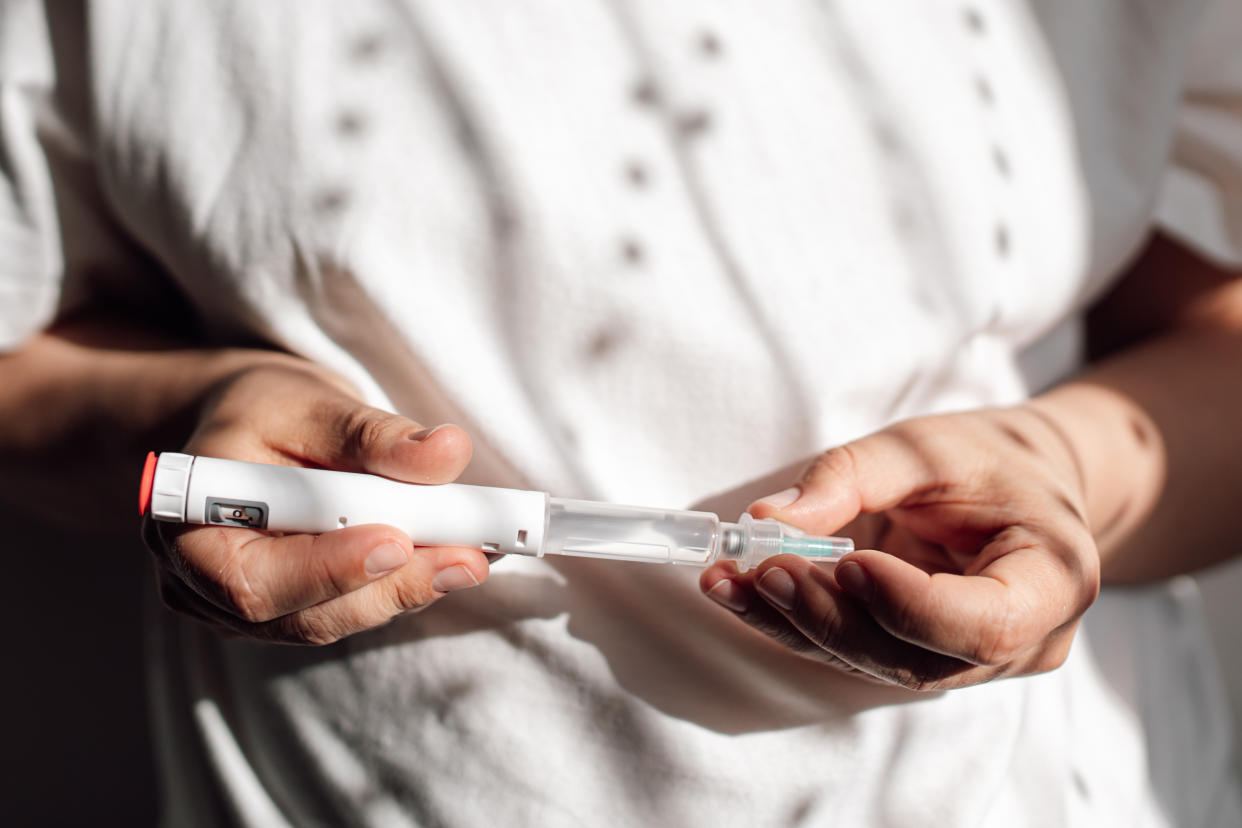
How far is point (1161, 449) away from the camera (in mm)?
515

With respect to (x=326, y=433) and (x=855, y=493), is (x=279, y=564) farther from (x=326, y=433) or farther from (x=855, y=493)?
(x=855, y=493)

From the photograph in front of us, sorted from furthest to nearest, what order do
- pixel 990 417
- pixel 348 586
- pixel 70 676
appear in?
1. pixel 70 676
2. pixel 990 417
3. pixel 348 586

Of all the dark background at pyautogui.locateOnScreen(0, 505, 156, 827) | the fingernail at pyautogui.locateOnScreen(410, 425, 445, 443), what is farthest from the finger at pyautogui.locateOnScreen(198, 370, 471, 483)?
the dark background at pyautogui.locateOnScreen(0, 505, 156, 827)

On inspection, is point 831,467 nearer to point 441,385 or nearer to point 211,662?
point 441,385

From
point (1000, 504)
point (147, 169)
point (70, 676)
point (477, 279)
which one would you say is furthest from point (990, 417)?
point (70, 676)

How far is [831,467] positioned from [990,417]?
0.41 feet

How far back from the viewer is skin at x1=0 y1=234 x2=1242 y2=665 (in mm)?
338

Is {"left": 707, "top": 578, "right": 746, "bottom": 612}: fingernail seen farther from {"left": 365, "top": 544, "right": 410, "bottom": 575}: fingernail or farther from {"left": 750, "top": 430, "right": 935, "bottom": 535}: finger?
{"left": 365, "top": 544, "right": 410, "bottom": 575}: fingernail

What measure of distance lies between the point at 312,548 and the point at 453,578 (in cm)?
6

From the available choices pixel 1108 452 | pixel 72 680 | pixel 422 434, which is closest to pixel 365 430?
pixel 422 434

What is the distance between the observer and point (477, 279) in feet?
1.35

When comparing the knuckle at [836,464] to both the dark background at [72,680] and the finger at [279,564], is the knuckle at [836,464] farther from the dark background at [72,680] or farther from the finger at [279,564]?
the dark background at [72,680]

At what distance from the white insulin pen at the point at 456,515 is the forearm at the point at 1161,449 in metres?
0.21

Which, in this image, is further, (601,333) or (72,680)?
(72,680)
